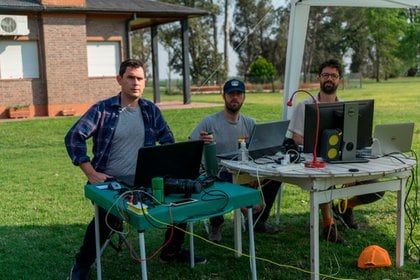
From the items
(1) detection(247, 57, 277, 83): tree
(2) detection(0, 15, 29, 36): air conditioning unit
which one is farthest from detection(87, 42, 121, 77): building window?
(1) detection(247, 57, 277, 83): tree

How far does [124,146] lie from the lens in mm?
4059

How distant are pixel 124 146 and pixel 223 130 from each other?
1192mm

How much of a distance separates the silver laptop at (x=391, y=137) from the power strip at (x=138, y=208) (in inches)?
84.9

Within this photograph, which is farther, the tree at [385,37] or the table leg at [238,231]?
the tree at [385,37]

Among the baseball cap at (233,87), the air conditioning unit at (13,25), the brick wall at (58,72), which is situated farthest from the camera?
the brick wall at (58,72)

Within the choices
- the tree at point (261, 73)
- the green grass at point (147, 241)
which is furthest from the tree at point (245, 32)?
the green grass at point (147, 241)

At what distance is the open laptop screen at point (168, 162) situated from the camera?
3279 mm

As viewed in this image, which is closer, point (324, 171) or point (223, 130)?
point (324, 171)

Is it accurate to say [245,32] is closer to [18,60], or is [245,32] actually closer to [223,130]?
[18,60]

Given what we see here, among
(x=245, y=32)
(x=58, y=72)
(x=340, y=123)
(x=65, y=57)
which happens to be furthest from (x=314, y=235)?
(x=245, y=32)

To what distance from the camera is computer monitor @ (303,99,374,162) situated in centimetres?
404

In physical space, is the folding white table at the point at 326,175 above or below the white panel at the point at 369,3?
below

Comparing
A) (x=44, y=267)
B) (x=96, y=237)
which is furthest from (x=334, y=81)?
(x=44, y=267)

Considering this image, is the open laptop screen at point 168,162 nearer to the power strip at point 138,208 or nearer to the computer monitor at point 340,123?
the power strip at point 138,208
